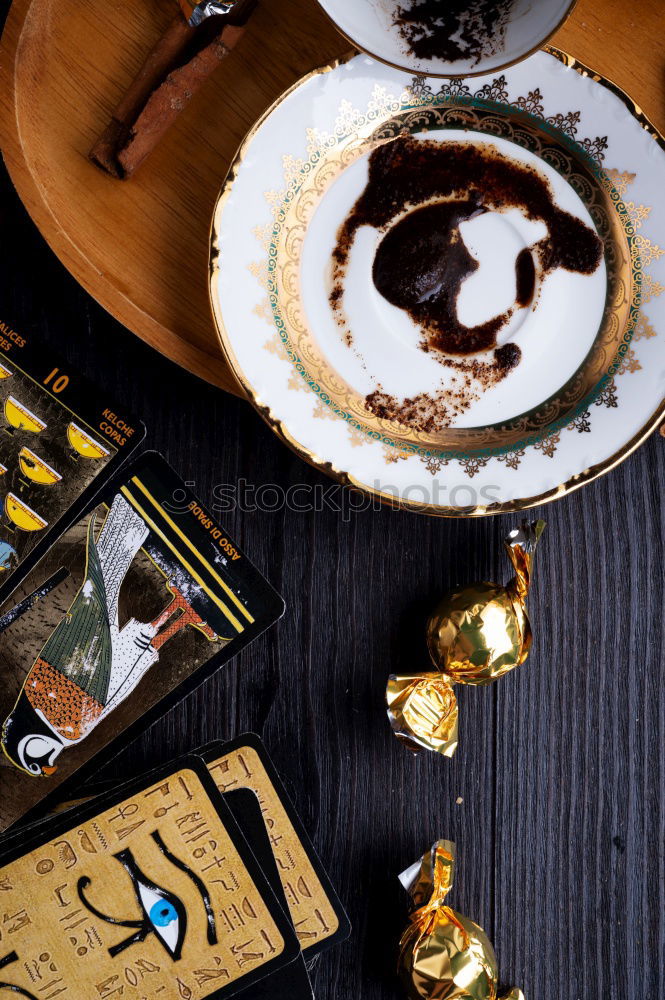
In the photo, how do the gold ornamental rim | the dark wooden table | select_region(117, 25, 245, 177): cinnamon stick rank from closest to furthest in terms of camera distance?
the gold ornamental rim, select_region(117, 25, 245, 177): cinnamon stick, the dark wooden table

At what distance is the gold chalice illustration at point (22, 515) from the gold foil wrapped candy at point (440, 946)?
50 centimetres

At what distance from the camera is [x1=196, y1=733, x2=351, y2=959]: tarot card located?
28.6 inches

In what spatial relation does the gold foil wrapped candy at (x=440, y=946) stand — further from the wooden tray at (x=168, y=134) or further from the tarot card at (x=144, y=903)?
the wooden tray at (x=168, y=134)

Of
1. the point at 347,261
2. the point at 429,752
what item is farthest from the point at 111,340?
the point at 429,752

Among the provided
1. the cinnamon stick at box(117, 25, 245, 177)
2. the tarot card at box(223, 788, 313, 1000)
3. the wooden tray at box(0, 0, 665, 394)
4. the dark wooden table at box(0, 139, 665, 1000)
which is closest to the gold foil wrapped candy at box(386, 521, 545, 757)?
the dark wooden table at box(0, 139, 665, 1000)

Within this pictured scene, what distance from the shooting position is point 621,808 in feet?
2.58

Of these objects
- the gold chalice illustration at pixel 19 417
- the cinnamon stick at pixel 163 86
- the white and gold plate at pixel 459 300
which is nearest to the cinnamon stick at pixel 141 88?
the cinnamon stick at pixel 163 86

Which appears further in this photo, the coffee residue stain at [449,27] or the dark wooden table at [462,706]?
the dark wooden table at [462,706]

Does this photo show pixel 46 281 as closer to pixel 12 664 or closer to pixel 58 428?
pixel 58 428

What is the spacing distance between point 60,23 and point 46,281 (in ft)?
0.76

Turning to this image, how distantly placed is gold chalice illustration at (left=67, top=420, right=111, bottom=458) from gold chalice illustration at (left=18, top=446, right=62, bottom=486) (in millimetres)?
32

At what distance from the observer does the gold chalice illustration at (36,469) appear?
0.74m

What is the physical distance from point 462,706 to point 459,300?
417 mm

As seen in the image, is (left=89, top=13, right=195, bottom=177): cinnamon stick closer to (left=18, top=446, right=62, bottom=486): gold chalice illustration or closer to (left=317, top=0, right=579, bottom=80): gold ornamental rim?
(left=317, top=0, right=579, bottom=80): gold ornamental rim
